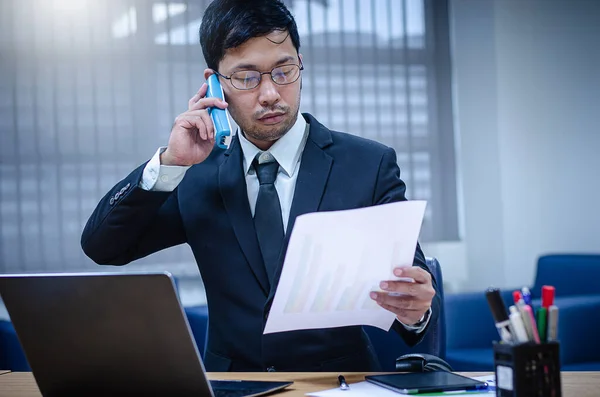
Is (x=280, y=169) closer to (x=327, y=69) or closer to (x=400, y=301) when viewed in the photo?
(x=400, y=301)

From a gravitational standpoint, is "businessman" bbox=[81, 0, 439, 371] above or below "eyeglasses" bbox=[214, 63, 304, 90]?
below

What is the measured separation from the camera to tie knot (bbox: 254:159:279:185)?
64.3 inches

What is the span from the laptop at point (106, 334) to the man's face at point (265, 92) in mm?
691

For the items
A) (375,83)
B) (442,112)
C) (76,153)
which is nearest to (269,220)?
(76,153)

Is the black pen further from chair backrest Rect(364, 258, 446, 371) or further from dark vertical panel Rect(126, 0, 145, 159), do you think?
dark vertical panel Rect(126, 0, 145, 159)

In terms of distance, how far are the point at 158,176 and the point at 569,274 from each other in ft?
9.48

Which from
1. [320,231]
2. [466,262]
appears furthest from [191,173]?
[466,262]

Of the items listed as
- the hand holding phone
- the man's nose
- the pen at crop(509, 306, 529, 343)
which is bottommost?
the pen at crop(509, 306, 529, 343)

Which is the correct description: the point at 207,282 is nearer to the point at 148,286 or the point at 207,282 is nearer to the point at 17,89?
the point at 148,286

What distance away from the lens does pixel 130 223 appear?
157 cm

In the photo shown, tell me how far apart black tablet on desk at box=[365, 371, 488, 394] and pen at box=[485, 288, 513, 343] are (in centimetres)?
22

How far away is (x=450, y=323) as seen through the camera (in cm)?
364

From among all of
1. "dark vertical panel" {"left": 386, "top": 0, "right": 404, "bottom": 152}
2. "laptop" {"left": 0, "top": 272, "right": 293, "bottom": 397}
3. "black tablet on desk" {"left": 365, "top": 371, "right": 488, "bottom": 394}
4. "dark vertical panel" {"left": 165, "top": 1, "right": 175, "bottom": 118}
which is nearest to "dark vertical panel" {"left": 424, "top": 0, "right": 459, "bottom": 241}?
"dark vertical panel" {"left": 386, "top": 0, "right": 404, "bottom": 152}

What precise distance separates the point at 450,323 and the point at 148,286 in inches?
113
